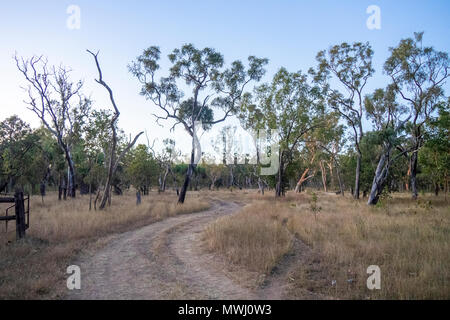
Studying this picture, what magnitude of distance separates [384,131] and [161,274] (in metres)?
19.3

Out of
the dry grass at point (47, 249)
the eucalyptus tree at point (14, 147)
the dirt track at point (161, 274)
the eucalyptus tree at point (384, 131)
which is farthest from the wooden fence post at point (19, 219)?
the eucalyptus tree at point (384, 131)

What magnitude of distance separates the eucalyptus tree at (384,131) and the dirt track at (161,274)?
15995 mm

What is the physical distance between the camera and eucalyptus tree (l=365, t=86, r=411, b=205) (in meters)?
19.8

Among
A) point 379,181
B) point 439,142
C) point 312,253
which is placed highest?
point 439,142

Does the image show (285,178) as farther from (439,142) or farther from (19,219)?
(19,219)

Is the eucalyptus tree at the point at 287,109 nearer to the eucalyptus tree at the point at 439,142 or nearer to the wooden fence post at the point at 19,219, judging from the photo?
the eucalyptus tree at the point at 439,142

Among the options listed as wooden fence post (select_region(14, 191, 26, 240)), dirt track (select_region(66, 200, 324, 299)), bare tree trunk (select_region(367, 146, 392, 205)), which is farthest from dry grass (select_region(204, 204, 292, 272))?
bare tree trunk (select_region(367, 146, 392, 205))

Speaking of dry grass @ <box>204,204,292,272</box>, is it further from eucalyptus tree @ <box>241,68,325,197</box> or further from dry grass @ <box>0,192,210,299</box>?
eucalyptus tree @ <box>241,68,325,197</box>

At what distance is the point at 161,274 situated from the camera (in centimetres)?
644

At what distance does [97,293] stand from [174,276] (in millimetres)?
1670

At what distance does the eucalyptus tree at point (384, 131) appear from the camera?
65.0 feet

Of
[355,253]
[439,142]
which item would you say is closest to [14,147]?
[355,253]
